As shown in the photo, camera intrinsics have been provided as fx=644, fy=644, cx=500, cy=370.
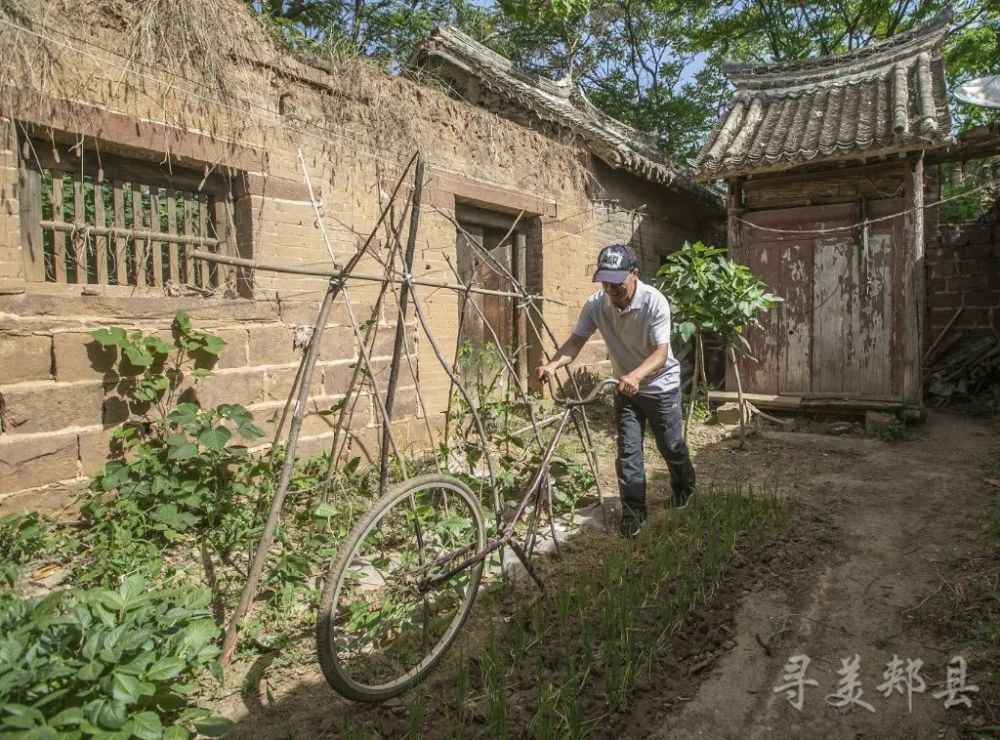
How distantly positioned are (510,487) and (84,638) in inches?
125

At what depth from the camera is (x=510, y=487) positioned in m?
4.80

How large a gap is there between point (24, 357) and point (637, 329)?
136 inches

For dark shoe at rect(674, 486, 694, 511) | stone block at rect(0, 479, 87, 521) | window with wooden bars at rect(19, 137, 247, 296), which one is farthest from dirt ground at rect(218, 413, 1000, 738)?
window with wooden bars at rect(19, 137, 247, 296)

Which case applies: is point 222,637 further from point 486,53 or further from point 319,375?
point 486,53

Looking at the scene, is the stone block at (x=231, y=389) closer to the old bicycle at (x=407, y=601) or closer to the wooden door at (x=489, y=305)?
the old bicycle at (x=407, y=601)

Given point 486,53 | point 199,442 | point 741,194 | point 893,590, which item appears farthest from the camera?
point 486,53

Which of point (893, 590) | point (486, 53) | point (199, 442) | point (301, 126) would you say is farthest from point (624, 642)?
point (486, 53)

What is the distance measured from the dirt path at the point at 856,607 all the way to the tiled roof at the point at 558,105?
169 inches

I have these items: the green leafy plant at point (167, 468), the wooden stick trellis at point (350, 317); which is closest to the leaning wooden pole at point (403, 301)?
the wooden stick trellis at point (350, 317)

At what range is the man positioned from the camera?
3.79 m

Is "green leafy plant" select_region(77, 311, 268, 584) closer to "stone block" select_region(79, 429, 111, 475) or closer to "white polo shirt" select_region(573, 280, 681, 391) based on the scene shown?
"stone block" select_region(79, 429, 111, 475)

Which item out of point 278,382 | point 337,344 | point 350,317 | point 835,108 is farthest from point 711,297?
point 278,382

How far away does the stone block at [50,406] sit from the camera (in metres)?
3.46

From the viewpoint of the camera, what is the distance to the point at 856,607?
10.5 feet
